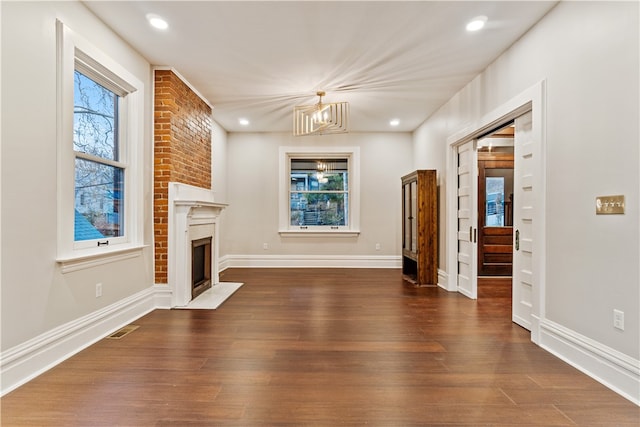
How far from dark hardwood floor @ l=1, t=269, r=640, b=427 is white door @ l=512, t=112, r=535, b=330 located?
0.25m

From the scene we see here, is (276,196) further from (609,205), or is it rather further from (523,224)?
(609,205)

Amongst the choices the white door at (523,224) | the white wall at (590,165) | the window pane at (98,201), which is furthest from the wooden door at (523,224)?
the window pane at (98,201)

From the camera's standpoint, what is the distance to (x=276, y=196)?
6.54m

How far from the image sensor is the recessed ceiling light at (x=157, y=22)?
2717mm

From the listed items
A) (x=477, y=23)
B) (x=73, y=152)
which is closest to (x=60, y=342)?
(x=73, y=152)

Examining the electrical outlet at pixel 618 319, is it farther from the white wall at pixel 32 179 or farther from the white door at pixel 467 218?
the white wall at pixel 32 179

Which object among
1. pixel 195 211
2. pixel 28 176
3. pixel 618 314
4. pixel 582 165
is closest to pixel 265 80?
pixel 195 211

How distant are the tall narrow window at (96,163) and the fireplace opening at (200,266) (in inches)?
40.9

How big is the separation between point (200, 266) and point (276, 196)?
2455 mm

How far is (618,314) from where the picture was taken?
1.97m

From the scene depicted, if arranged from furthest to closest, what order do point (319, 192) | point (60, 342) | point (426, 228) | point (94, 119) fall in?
point (319, 192) → point (426, 228) → point (94, 119) → point (60, 342)

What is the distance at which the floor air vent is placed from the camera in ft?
9.18

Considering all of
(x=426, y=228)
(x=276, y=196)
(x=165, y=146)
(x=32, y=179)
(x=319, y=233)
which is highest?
(x=165, y=146)

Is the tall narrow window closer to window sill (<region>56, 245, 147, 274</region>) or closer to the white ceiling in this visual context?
window sill (<region>56, 245, 147, 274</region>)
